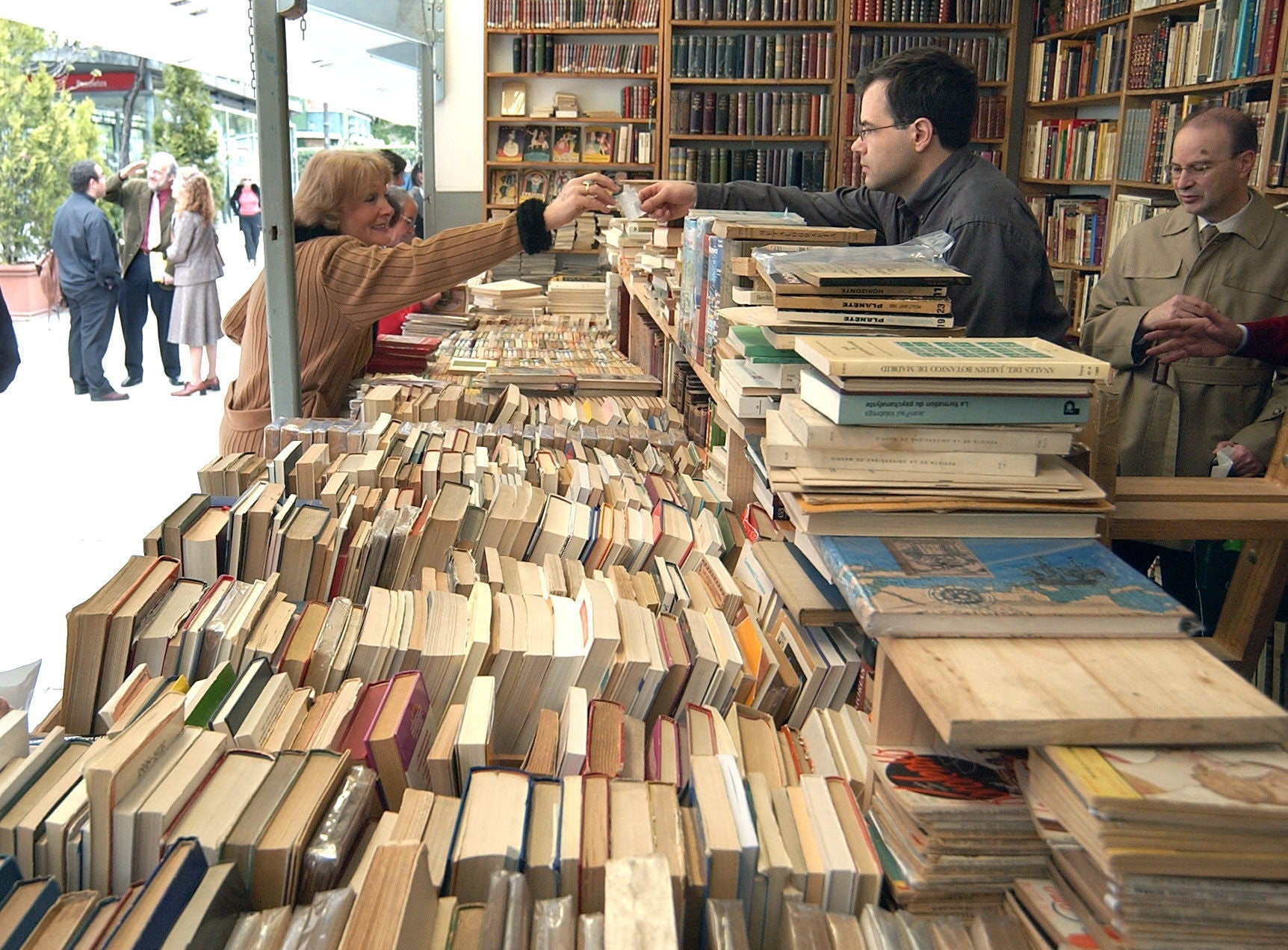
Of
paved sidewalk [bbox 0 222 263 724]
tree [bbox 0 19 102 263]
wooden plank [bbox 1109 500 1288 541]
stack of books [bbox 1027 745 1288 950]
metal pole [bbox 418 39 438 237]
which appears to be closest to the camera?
stack of books [bbox 1027 745 1288 950]

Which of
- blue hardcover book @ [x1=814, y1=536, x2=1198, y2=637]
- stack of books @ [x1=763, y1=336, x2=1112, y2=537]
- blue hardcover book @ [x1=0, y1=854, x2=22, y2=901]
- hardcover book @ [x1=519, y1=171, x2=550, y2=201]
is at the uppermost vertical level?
hardcover book @ [x1=519, y1=171, x2=550, y2=201]

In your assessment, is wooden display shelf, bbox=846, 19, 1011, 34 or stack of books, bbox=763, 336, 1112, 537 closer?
stack of books, bbox=763, 336, 1112, 537

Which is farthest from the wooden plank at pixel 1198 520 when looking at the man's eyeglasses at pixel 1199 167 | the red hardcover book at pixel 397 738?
the man's eyeglasses at pixel 1199 167

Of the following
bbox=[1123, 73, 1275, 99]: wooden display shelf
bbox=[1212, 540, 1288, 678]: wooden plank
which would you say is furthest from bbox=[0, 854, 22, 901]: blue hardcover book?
bbox=[1123, 73, 1275, 99]: wooden display shelf

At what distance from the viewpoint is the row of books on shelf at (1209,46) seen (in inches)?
162

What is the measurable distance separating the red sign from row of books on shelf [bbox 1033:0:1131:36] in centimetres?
848

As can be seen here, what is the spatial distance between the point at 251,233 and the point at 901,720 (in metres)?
13.3

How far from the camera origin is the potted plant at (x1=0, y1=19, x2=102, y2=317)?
9461 millimetres

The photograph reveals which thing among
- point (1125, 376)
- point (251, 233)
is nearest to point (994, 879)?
point (1125, 376)

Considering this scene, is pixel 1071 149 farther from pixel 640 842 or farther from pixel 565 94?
pixel 640 842

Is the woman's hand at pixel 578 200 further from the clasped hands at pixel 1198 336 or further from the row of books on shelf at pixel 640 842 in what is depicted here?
the row of books on shelf at pixel 640 842

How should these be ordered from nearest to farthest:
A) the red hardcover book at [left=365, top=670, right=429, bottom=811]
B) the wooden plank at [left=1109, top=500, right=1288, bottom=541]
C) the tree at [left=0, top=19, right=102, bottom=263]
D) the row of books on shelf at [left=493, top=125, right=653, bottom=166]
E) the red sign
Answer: the red hardcover book at [left=365, top=670, right=429, bottom=811], the wooden plank at [left=1109, top=500, right=1288, bottom=541], the row of books on shelf at [left=493, top=125, right=653, bottom=166], the tree at [left=0, top=19, right=102, bottom=263], the red sign

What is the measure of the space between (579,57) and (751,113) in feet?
3.78

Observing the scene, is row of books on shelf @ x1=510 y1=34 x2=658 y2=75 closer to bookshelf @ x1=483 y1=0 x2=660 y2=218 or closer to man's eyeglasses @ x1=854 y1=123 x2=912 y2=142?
bookshelf @ x1=483 y1=0 x2=660 y2=218
